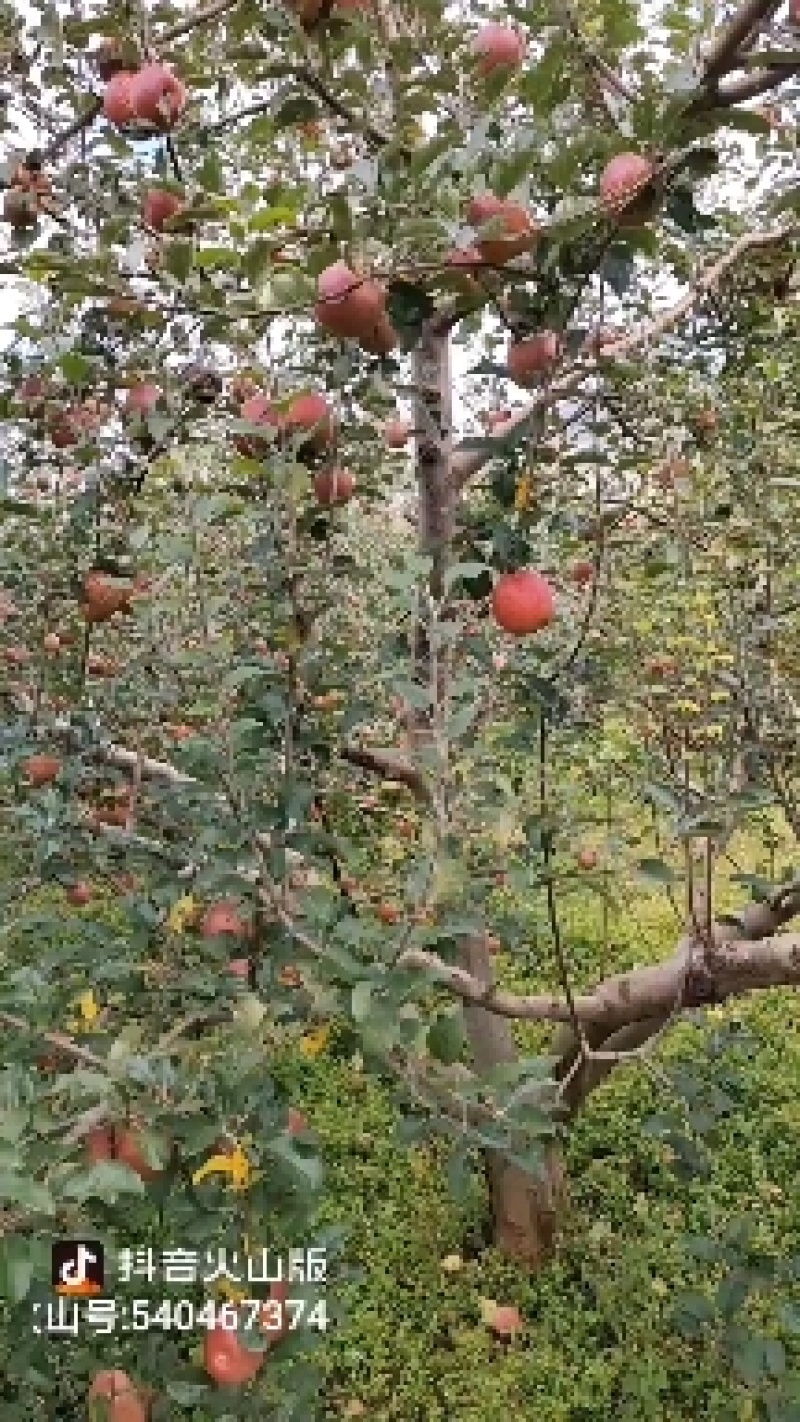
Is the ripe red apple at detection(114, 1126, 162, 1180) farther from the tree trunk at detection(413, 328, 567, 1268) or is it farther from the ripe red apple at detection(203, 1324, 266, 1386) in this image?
the tree trunk at detection(413, 328, 567, 1268)

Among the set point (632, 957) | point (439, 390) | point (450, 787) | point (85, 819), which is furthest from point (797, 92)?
point (632, 957)

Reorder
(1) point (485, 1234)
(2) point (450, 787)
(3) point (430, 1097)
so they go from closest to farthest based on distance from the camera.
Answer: (2) point (450, 787) < (3) point (430, 1097) < (1) point (485, 1234)

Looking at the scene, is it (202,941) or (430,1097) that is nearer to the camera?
(430,1097)

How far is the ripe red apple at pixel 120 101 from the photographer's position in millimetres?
1756

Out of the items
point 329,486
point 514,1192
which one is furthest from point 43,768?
point 514,1192

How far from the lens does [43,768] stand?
2377 millimetres

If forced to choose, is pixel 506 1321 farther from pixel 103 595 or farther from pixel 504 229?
pixel 504 229

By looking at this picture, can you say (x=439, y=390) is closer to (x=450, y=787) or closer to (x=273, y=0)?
(x=273, y=0)

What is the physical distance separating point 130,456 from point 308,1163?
1.15 m

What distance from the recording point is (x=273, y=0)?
1.56 meters

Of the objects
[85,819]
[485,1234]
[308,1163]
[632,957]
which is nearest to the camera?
[308,1163]

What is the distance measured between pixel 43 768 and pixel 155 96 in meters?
1.18

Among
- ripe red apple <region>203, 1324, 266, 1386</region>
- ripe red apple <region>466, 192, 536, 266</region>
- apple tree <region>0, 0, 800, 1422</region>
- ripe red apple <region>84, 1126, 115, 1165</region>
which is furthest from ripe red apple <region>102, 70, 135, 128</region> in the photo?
ripe red apple <region>203, 1324, 266, 1386</region>

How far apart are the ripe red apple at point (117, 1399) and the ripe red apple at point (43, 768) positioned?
1.10 meters
